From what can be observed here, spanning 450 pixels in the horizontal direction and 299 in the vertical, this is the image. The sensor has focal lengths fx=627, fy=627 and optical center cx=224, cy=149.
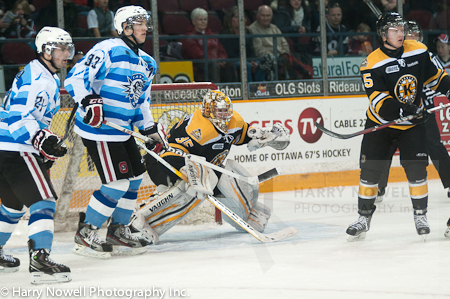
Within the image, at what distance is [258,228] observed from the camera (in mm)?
3543

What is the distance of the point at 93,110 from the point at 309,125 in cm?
294

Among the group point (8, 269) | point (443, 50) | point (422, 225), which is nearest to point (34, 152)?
point (8, 269)

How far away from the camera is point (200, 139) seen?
331cm

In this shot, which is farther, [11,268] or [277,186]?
[277,186]

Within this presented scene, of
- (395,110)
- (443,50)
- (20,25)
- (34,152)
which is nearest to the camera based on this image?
(34,152)

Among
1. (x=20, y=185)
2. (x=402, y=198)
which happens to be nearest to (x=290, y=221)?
(x=402, y=198)

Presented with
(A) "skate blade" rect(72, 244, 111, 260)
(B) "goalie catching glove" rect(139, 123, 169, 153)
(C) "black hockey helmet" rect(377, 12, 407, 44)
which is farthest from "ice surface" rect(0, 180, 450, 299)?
(C) "black hockey helmet" rect(377, 12, 407, 44)

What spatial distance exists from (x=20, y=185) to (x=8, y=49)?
3.00m

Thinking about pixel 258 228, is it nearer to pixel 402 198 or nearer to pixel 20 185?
pixel 20 185

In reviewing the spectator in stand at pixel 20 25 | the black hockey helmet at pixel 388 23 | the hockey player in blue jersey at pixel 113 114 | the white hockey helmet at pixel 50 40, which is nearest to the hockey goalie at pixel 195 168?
the hockey player in blue jersey at pixel 113 114

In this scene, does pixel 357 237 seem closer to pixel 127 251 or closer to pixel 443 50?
pixel 127 251

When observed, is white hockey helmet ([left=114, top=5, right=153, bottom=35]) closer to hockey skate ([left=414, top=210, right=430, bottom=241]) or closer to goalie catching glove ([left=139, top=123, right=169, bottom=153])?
goalie catching glove ([left=139, top=123, right=169, bottom=153])

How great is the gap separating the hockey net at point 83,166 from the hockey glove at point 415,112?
1.42 m

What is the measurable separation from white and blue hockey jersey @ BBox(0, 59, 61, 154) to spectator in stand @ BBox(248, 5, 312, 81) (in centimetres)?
351
